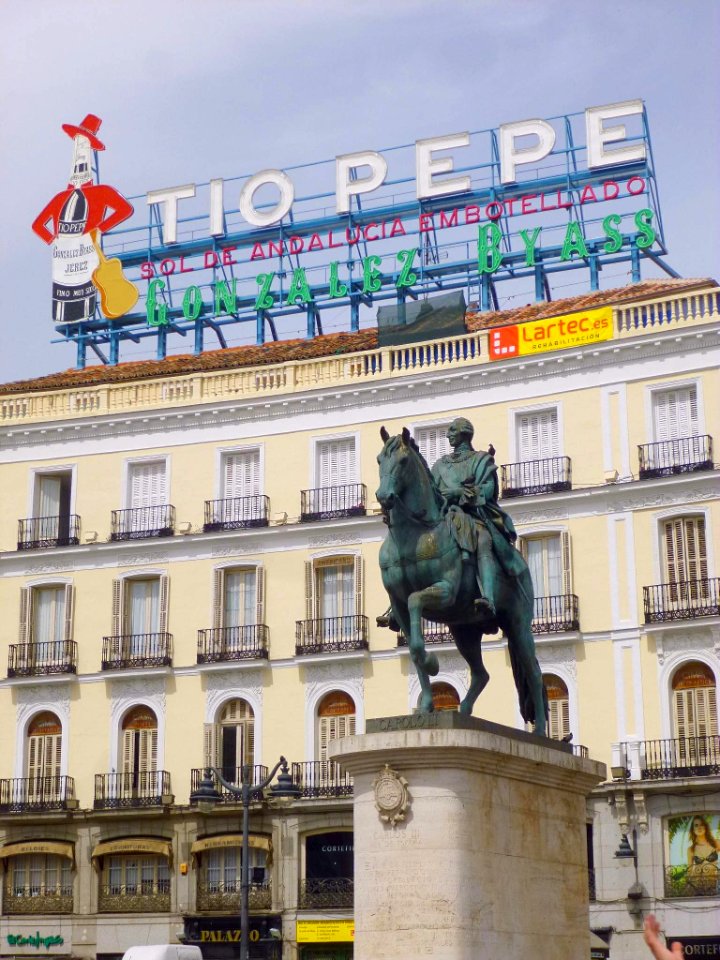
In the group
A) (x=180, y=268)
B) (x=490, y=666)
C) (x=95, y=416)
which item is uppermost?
(x=180, y=268)

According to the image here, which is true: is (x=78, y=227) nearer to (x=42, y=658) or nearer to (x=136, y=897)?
(x=42, y=658)

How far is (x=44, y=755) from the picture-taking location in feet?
173

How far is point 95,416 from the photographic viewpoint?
54875 mm

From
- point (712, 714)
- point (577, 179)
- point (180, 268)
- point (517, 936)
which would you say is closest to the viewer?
point (517, 936)

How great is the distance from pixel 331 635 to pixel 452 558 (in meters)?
29.6

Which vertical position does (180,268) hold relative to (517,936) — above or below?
above

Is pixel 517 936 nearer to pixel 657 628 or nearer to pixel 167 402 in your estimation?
pixel 657 628

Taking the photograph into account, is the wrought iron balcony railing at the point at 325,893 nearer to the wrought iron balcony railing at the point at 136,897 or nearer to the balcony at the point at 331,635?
the wrought iron balcony railing at the point at 136,897

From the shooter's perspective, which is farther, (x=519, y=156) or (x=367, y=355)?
(x=519, y=156)

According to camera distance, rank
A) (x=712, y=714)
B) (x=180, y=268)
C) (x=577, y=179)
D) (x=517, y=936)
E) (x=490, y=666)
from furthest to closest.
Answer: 1. (x=180, y=268)
2. (x=577, y=179)
3. (x=490, y=666)
4. (x=712, y=714)
5. (x=517, y=936)

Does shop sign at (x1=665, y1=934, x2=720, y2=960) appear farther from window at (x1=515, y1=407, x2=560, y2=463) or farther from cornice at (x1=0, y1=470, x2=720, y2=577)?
window at (x1=515, y1=407, x2=560, y2=463)

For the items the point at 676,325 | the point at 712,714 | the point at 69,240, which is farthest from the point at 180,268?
the point at 712,714

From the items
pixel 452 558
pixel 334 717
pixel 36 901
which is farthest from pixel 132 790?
pixel 452 558

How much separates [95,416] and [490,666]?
51.5ft
